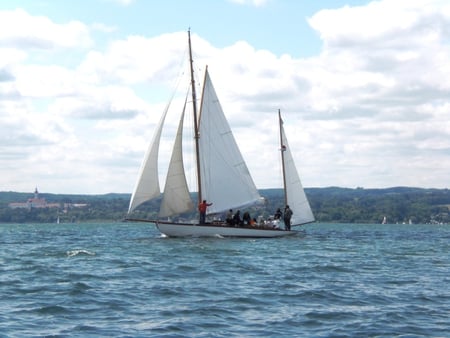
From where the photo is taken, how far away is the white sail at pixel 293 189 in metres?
65.3

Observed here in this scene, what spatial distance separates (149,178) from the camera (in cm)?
5166

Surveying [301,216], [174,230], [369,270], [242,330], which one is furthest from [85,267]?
[301,216]

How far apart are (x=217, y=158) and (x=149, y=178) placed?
682 cm

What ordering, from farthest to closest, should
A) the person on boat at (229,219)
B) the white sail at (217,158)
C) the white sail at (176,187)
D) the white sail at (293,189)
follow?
the white sail at (293,189) < the person on boat at (229,219) < the white sail at (217,158) < the white sail at (176,187)

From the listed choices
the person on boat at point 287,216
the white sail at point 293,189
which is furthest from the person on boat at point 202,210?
the white sail at point 293,189

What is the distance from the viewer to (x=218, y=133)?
56.6m

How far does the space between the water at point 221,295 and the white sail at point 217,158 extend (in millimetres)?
13455

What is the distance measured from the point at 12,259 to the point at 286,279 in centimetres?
1704

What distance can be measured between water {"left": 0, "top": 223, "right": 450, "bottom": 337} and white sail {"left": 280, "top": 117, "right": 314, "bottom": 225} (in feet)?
70.1

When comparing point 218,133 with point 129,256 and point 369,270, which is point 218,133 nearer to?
point 129,256

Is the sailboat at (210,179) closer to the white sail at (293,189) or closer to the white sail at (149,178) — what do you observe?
the white sail at (149,178)

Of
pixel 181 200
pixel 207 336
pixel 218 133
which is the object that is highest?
pixel 218 133

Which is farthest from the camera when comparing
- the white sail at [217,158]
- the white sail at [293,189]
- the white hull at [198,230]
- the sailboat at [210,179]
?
the white sail at [293,189]

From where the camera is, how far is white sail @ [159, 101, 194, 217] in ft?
176
